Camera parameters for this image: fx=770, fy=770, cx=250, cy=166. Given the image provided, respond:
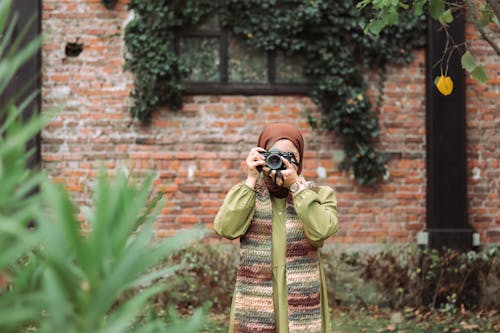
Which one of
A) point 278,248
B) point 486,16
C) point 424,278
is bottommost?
point 424,278

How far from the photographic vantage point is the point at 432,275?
7.14 m

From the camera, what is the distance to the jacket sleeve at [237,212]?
3.47m

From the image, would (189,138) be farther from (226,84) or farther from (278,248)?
(278,248)

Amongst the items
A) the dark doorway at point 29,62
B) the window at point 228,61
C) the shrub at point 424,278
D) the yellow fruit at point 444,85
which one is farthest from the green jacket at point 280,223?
the dark doorway at point 29,62

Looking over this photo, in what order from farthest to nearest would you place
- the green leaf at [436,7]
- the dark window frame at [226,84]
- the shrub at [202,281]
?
1. the dark window frame at [226,84]
2. the shrub at [202,281]
3. the green leaf at [436,7]

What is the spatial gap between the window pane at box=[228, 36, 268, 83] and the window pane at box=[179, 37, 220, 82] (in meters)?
0.15

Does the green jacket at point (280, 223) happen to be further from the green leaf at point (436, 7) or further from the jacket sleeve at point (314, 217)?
the green leaf at point (436, 7)

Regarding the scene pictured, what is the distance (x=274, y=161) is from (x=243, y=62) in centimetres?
413

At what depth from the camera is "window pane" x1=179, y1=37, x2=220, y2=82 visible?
751cm

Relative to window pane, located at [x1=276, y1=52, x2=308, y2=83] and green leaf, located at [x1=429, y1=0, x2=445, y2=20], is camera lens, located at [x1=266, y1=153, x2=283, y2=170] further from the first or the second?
window pane, located at [x1=276, y1=52, x2=308, y2=83]

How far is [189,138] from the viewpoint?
746 cm

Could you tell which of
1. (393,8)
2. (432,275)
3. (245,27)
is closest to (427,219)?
(432,275)

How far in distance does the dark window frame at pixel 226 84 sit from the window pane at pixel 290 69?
1.7 inches

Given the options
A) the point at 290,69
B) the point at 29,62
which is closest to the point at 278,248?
the point at 290,69
